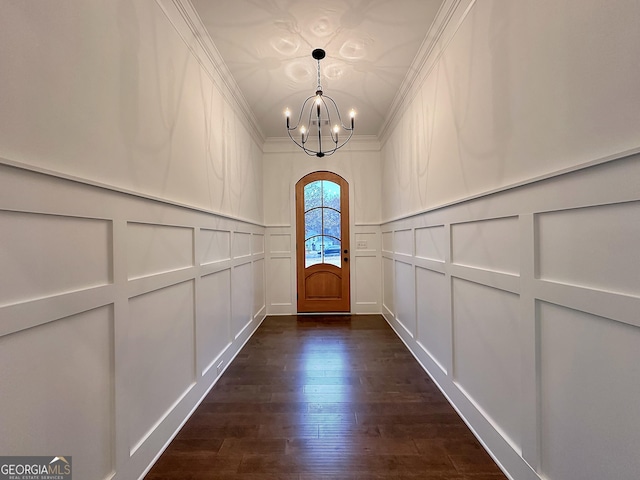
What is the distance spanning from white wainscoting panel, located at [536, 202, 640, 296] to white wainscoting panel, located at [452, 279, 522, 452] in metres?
0.30

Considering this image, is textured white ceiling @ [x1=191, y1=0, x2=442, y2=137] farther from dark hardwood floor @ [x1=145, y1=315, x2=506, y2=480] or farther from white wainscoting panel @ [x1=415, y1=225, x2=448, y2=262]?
dark hardwood floor @ [x1=145, y1=315, x2=506, y2=480]

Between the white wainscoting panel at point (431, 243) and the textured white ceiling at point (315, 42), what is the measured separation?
60.1 inches

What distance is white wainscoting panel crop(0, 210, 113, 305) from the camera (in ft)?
2.68

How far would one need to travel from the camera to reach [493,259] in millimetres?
1455

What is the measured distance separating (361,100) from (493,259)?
2483mm

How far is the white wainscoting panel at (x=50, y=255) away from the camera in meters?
0.82

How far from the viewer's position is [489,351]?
1.50 metres

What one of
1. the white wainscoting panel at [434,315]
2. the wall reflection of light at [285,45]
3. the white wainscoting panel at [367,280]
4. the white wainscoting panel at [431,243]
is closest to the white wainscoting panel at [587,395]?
the white wainscoting panel at [434,315]

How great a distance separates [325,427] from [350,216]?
3118 mm

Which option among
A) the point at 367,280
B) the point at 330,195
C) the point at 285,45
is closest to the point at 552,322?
the point at 285,45

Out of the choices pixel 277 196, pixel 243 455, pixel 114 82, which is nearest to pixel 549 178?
pixel 114 82

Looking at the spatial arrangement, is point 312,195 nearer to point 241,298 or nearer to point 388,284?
point 388,284

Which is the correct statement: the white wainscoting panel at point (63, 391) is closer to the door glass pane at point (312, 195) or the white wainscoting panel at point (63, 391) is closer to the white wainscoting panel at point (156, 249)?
the white wainscoting panel at point (156, 249)

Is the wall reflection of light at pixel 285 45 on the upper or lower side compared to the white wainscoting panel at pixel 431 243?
upper
